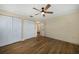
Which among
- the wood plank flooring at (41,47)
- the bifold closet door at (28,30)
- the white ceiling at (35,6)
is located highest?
the white ceiling at (35,6)

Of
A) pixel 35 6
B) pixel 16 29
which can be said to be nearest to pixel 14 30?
pixel 16 29

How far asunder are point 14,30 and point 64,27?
1125 millimetres

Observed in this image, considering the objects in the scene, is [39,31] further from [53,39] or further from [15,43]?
[15,43]

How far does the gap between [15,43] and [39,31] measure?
60cm

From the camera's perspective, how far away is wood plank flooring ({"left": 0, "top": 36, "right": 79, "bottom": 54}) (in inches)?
90.7

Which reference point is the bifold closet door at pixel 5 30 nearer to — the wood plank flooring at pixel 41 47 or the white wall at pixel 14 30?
the white wall at pixel 14 30

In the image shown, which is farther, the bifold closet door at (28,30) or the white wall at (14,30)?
the bifold closet door at (28,30)

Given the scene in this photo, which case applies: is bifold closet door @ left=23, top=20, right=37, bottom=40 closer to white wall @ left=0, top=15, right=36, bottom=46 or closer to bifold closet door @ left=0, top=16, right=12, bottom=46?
white wall @ left=0, top=15, right=36, bottom=46

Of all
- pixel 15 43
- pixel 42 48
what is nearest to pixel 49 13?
pixel 42 48

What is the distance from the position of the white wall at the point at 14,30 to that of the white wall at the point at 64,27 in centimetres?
39

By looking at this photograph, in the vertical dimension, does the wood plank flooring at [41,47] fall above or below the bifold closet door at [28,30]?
below

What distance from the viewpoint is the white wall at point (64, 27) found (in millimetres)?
2334

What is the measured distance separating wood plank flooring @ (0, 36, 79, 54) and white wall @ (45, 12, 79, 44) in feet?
0.39

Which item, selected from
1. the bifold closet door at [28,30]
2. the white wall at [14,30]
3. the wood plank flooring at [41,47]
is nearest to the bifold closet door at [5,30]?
the white wall at [14,30]
